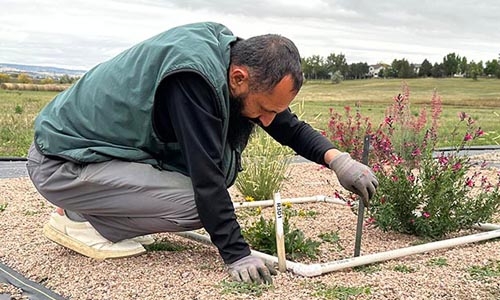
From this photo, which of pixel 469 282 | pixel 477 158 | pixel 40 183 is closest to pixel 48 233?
pixel 40 183

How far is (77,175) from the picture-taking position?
3094 millimetres

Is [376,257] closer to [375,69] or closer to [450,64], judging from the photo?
[450,64]

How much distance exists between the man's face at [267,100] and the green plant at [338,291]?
2.64ft

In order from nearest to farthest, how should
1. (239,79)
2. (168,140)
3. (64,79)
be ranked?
1. (239,79)
2. (168,140)
3. (64,79)

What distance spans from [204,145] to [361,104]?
24.0 meters

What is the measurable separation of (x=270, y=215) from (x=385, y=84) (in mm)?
45666

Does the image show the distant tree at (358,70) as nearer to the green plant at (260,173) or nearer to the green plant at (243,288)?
the green plant at (260,173)

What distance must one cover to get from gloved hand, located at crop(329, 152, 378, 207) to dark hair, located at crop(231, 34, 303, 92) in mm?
597

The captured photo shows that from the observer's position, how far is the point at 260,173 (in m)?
5.16

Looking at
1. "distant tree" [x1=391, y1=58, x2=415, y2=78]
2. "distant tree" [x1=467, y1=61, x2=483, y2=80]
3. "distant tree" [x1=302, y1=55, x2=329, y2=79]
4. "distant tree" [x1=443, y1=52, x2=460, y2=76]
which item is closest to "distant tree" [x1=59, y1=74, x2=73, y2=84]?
"distant tree" [x1=302, y1=55, x2=329, y2=79]

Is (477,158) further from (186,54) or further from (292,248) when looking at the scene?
(186,54)

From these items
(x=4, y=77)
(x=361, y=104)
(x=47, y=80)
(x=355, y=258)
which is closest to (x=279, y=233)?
(x=355, y=258)

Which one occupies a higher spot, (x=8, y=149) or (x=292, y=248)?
(x=292, y=248)

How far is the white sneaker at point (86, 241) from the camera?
3264 millimetres
